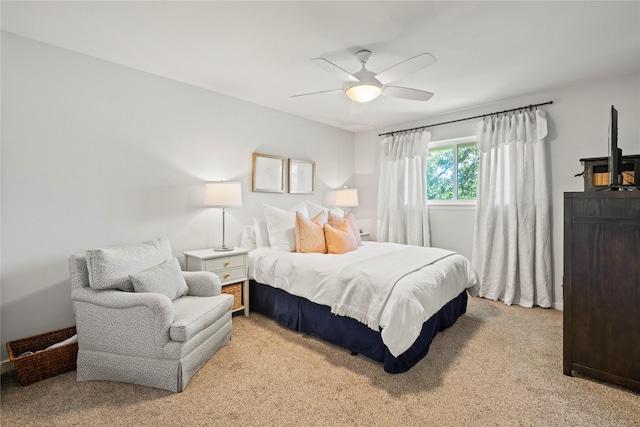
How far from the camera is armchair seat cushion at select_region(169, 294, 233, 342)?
77.3 inches

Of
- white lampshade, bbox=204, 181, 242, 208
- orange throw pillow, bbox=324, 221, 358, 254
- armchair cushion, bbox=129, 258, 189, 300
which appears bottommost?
armchair cushion, bbox=129, 258, 189, 300

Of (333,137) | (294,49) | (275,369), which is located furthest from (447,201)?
(275,369)

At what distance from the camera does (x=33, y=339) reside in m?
2.30

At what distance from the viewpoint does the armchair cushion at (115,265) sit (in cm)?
208

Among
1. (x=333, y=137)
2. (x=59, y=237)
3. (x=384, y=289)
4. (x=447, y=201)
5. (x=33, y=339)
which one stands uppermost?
(x=333, y=137)

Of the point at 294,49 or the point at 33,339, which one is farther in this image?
the point at 294,49

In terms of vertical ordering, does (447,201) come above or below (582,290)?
above

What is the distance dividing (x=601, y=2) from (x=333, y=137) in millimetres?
3450

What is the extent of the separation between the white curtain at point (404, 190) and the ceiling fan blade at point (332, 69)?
236 centimetres

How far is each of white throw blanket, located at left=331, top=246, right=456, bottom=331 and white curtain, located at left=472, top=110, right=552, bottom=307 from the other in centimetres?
167

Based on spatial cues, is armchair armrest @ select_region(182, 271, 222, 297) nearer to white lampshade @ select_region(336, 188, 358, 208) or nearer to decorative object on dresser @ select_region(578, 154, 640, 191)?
white lampshade @ select_region(336, 188, 358, 208)

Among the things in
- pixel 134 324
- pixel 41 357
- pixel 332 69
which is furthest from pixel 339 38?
pixel 41 357

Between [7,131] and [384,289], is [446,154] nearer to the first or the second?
[384,289]

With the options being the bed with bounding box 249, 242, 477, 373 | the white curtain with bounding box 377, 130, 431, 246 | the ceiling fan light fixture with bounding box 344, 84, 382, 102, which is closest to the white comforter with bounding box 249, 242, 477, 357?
the bed with bounding box 249, 242, 477, 373
